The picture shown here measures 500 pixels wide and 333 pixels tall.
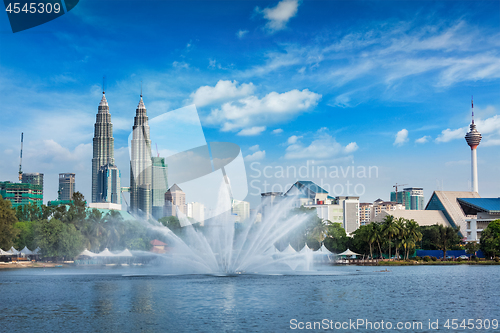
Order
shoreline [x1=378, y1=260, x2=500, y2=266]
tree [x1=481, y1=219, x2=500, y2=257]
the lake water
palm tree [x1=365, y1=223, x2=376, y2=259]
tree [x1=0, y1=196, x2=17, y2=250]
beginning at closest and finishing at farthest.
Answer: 1. the lake water
2. tree [x1=0, y1=196, x2=17, y2=250]
3. shoreline [x1=378, y1=260, x2=500, y2=266]
4. tree [x1=481, y1=219, x2=500, y2=257]
5. palm tree [x1=365, y1=223, x2=376, y2=259]

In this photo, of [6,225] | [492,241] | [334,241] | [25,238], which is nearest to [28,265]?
[6,225]

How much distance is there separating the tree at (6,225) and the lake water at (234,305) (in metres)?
52.1

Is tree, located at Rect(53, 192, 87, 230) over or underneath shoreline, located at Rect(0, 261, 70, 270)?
over

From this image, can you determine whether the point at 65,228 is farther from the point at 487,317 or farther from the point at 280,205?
the point at 487,317

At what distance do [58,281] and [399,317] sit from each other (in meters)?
51.2

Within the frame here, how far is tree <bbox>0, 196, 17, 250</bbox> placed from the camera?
364 feet

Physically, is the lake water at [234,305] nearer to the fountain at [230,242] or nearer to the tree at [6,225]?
the fountain at [230,242]

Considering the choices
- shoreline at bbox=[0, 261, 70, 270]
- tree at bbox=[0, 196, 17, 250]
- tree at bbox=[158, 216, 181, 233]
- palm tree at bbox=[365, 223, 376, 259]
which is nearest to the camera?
shoreline at bbox=[0, 261, 70, 270]

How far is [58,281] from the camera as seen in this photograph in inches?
2751

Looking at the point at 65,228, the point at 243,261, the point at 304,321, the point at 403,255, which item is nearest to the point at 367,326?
the point at 304,321

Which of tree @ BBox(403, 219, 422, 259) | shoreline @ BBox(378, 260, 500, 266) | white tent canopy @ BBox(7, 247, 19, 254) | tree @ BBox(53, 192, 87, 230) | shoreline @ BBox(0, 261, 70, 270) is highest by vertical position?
tree @ BBox(53, 192, 87, 230)

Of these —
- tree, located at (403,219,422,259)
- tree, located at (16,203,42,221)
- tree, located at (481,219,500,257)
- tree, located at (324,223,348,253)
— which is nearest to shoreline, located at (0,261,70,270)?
tree, located at (16,203,42,221)

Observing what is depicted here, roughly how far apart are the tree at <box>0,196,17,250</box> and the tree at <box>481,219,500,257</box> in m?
128

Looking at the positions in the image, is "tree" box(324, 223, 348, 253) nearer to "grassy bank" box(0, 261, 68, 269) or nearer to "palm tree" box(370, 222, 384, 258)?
"palm tree" box(370, 222, 384, 258)
